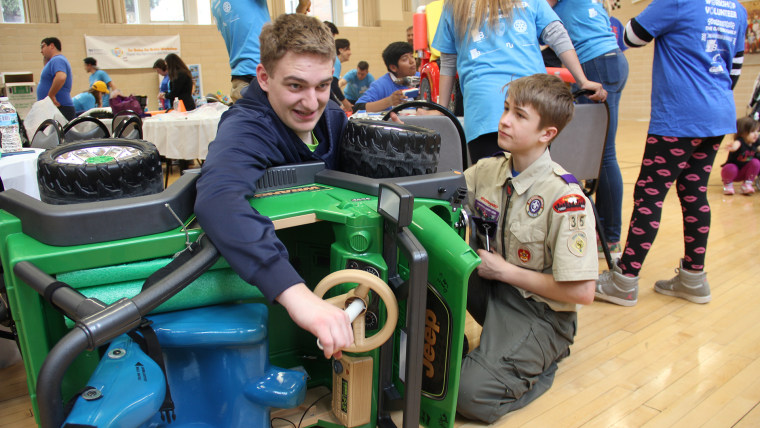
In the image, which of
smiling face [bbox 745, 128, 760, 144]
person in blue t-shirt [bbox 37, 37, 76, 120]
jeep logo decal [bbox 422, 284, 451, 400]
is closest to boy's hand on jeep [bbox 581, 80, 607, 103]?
jeep logo decal [bbox 422, 284, 451, 400]

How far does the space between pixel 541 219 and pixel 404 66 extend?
3.14 meters

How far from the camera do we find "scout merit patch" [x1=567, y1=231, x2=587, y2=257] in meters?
1.45

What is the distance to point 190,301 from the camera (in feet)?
3.40

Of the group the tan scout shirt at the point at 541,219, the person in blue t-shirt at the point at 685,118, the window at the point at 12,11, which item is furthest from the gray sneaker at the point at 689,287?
the window at the point at 12,11

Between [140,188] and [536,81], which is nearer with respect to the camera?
[140,188]

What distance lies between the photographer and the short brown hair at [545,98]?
1578mm

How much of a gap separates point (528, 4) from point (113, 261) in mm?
1713

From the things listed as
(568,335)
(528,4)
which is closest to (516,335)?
(568,335)

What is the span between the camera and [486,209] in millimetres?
1692

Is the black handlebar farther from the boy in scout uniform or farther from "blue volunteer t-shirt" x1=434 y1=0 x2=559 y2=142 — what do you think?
"blue volunteer t-shirt" x1=434 y1=0 x2=559 y2=142

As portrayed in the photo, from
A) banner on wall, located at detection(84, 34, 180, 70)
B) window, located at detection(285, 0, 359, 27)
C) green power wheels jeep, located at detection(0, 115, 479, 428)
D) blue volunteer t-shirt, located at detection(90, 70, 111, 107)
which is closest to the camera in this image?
green power wheels jeep, located at detection(0, 115, 479, 428)

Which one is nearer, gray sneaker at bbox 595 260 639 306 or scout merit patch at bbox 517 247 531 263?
scout merit patch at bbox 517 247 531 263

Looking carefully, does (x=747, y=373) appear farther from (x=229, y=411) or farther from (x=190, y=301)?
(x=190, y=301)

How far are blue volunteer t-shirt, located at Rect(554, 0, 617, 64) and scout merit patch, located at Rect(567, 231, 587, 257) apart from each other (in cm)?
→ 138
